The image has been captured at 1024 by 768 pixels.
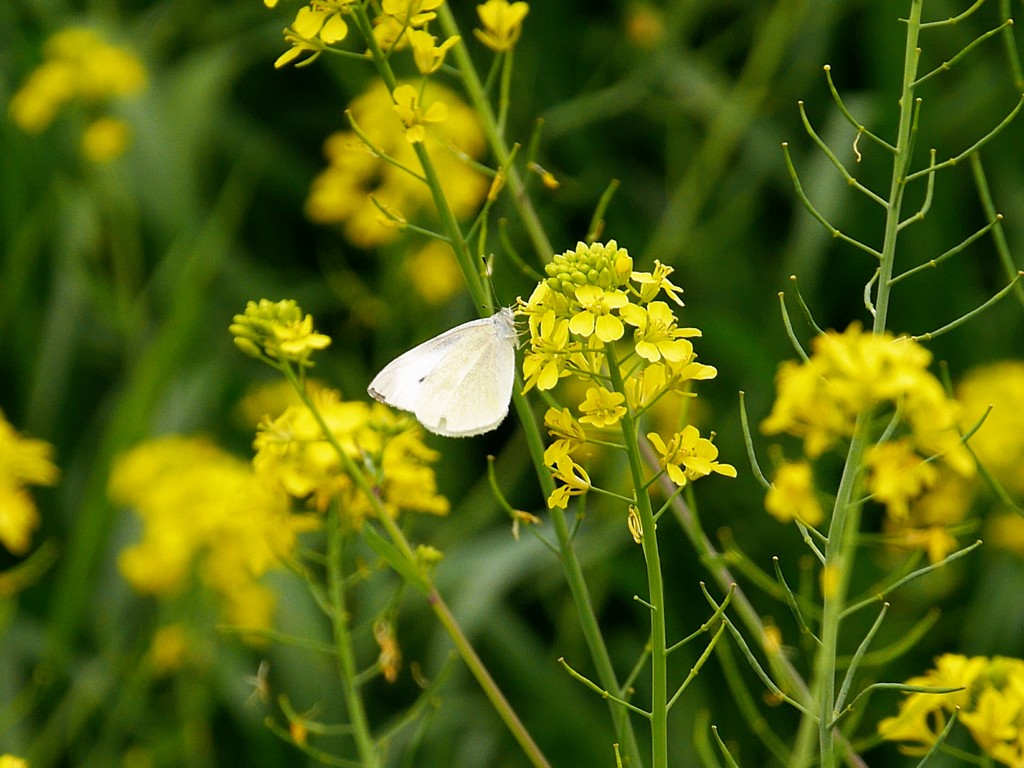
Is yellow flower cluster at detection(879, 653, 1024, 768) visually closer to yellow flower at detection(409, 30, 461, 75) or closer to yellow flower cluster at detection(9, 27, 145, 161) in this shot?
yellow flower at detection(409, 30, 461, 75)

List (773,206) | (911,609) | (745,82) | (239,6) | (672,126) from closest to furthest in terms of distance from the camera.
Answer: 1. (911,609)
2. (745,82)
3. (672,126)
4. (773,206)
5. (239,6)

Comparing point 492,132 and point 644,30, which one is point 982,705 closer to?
point 492,132

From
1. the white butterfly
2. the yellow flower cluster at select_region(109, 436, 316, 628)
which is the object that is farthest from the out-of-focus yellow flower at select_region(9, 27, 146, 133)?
the white butterfly

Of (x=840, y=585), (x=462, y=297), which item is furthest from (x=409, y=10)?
(x=462, y=297)

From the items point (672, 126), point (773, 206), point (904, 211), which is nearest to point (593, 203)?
point (672, 126)

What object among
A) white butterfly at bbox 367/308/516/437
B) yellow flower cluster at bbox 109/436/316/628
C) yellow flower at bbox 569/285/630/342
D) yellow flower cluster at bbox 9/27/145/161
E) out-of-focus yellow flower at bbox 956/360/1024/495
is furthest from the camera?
yellow flower cluster at bbox 9/27/145/161

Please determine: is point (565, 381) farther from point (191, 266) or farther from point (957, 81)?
point (957, 81)
